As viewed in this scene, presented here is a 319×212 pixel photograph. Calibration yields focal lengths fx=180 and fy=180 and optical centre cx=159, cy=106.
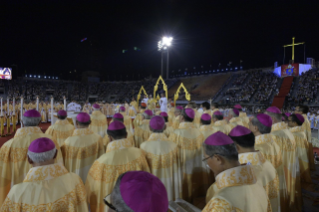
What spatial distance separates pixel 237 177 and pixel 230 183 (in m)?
0.08

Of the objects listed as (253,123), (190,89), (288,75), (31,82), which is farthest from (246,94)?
(31,82)

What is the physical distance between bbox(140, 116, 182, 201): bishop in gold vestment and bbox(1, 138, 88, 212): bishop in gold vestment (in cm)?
162

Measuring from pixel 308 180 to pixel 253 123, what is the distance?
11.7ft

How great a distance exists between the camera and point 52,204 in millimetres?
1826

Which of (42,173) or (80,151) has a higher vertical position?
(42,173)

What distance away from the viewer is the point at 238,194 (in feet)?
4.73

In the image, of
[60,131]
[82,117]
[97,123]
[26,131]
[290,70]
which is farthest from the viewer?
[290,70]

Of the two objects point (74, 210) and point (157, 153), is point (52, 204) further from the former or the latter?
point (157, 153)

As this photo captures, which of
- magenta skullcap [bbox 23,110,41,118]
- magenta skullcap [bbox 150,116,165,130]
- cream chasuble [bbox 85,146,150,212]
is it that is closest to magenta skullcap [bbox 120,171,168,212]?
cream chasuble [bbox 85,146,150,212]

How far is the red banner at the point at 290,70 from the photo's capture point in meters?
25.9

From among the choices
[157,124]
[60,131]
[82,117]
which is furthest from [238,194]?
[60,131]

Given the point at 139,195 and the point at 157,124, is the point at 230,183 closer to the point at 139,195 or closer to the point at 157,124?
the point at 139,195

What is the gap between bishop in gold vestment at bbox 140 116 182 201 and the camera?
3496 mm

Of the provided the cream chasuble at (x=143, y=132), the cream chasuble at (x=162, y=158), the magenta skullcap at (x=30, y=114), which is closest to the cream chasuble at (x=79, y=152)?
the magenta skullcap at (x=30, y=114)
